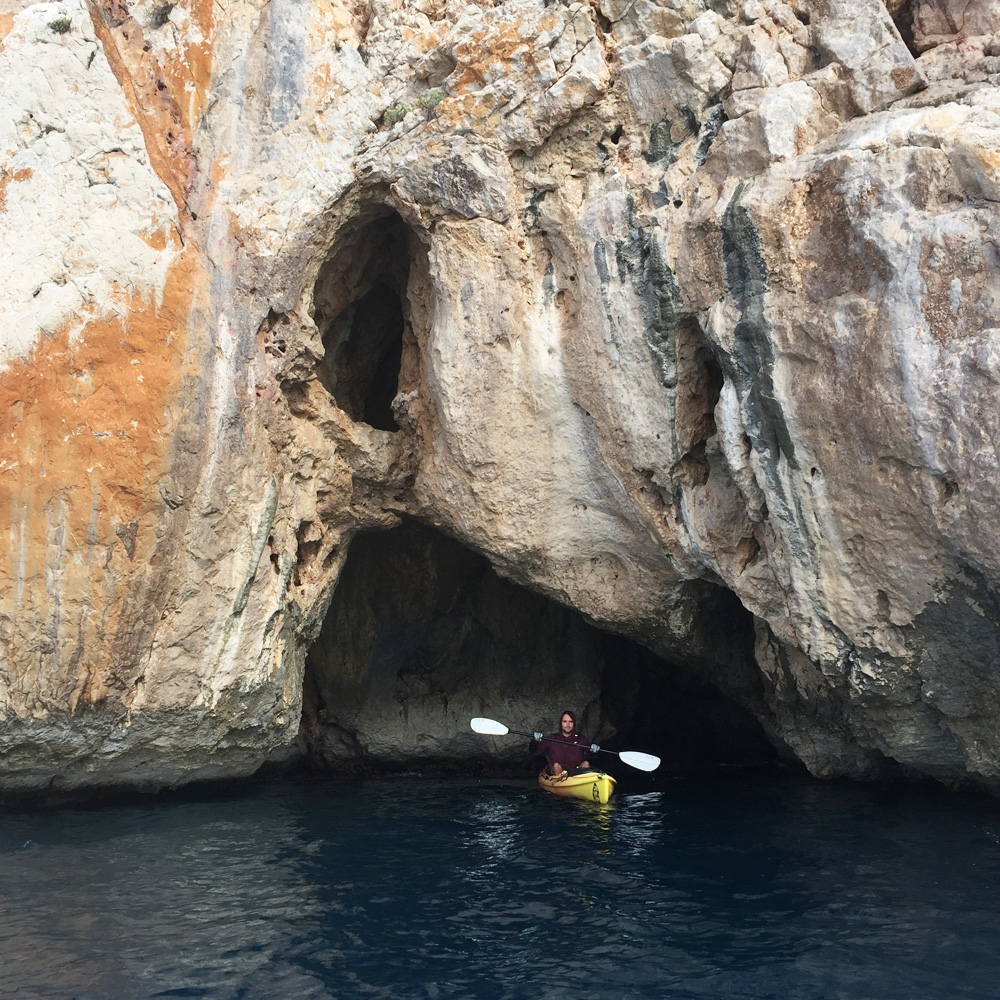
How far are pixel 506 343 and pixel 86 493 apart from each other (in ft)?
16.1

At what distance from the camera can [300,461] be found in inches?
467

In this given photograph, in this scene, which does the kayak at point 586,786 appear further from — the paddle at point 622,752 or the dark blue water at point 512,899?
the paddle at point 622,752

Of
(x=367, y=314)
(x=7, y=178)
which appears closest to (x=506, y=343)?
(x=367, y=314)

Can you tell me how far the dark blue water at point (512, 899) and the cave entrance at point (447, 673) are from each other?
246 centimetres

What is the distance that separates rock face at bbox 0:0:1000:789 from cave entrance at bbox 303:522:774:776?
2376 mm

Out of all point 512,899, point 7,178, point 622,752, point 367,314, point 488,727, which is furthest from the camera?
point 367,314

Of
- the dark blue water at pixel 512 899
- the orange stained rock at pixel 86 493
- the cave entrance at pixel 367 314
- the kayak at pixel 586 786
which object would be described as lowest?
the dark blue water at pixel 512 899

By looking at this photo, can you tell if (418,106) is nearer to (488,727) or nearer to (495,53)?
(495,53)

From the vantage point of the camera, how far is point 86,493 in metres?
10.2

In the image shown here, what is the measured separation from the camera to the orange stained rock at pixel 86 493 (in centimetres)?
1009

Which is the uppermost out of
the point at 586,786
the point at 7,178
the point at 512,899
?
the point at 7,178

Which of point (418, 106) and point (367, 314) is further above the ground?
point (418, 106)

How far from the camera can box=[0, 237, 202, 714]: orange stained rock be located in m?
10.1

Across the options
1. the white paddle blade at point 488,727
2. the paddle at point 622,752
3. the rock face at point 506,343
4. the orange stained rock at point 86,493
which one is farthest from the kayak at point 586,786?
the orange stained rock at point 86,493
